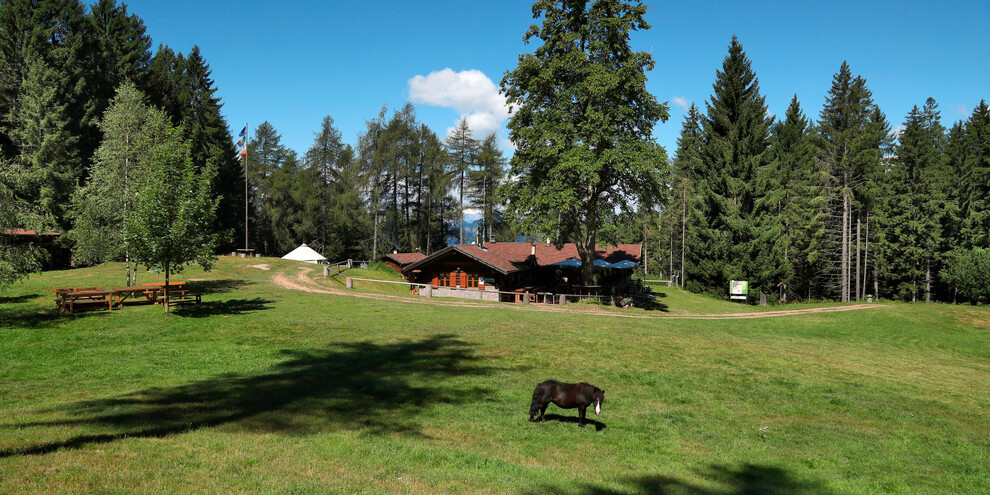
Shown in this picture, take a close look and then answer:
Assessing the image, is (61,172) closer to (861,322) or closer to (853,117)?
(861,322)

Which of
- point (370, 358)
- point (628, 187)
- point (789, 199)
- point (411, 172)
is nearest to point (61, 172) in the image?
point (411, 172)

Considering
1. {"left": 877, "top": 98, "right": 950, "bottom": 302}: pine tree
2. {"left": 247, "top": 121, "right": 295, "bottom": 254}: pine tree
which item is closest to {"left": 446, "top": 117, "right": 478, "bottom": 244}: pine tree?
{"left": 247, "top": 121, "right": 295, "bottom": 254}: pine tree

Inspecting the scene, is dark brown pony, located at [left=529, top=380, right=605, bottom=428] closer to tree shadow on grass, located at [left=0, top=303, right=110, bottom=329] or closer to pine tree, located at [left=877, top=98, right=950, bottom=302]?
tree shadow on grass, located at [left=0, top=303, right=110, bottom=329]

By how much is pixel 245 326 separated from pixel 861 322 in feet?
119

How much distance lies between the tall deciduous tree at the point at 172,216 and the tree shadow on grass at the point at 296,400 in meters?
Answer: 10.6

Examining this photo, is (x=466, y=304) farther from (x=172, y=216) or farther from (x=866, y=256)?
(x=866, y=256)

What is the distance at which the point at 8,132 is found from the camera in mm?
42844

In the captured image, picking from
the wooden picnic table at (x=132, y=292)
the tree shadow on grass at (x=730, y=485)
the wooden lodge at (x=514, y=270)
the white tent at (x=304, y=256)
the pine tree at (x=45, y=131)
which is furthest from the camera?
the white tent at (x=304, y=256)

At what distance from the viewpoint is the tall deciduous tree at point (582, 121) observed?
33219 millimetres

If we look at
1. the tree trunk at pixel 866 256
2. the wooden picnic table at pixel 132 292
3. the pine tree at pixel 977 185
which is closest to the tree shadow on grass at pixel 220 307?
the wooden picnic table at pixel 132 292

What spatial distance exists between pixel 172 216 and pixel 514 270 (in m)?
24.2

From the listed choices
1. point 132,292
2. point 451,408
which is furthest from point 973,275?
point 132,292

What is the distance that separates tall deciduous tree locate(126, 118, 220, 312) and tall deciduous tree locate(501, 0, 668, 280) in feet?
63.7

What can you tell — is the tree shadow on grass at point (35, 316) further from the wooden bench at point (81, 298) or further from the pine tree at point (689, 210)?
the pine tree at point (689, 210)
